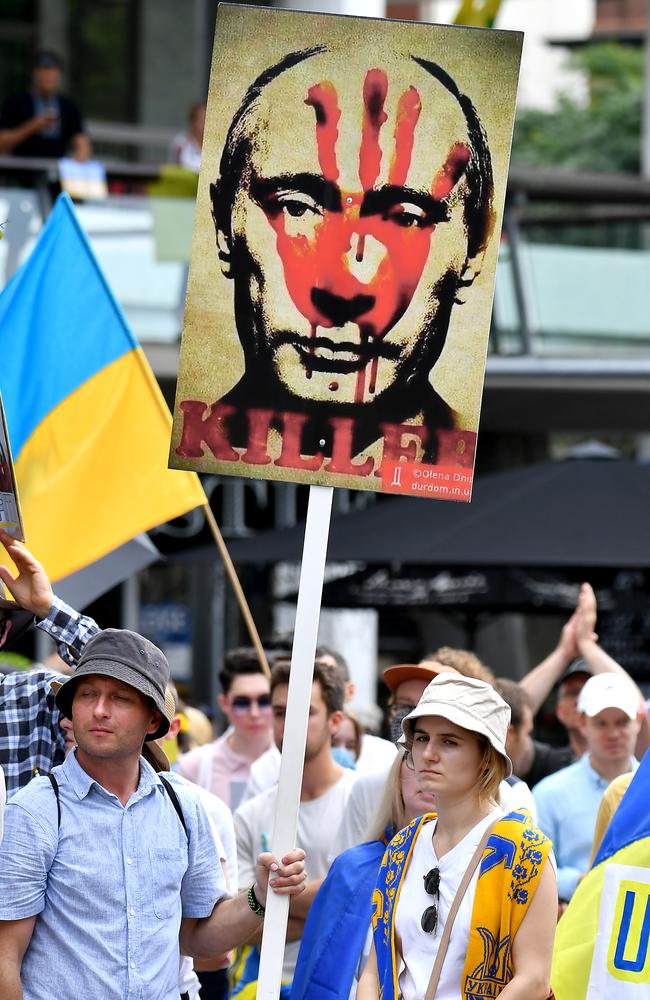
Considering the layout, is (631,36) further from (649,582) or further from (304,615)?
(304,615)

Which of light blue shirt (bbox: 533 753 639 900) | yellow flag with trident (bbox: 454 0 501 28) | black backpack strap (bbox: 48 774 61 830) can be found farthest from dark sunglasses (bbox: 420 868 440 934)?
yellow flag with trident (bbox: 454 0 501 28)

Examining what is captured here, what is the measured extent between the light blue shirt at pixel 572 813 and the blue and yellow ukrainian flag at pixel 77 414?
1874 mm

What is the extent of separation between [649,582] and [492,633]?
5.77m

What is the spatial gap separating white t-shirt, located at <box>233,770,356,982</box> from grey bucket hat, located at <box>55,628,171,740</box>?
1.67 metres

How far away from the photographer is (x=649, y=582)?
446 inches

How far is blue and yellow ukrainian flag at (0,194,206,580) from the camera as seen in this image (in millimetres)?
6164

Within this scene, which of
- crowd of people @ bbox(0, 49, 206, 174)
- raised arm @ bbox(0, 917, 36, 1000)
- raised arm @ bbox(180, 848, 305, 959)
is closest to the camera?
raised arm @ bbox(0, 917, 36, 1000)

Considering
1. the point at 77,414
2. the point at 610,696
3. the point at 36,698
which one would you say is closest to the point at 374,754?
the point at 610,696

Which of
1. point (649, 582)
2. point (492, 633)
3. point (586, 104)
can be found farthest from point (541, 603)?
point (586, 104)

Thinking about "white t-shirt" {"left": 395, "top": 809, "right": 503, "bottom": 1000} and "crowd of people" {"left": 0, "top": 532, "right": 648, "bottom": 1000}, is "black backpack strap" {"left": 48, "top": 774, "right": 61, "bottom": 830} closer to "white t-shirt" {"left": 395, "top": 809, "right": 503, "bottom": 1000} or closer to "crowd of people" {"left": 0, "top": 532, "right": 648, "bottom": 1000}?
"crowd of people" {"left": 0, "top": 532, "right": 648, "bottom": 1000}

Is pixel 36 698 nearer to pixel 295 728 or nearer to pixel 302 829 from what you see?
pixel 295 728

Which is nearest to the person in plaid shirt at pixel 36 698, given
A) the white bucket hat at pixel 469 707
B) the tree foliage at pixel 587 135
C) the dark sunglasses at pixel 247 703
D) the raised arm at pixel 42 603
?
the raised arm at pixel 42 603

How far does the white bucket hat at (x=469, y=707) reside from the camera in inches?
166

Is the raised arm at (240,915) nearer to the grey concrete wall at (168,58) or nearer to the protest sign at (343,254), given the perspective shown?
the protest sign at (343,254)
